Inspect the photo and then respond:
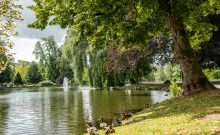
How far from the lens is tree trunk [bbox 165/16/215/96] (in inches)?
871

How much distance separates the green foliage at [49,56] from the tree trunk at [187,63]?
111 meters

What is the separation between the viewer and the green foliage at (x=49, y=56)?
133500 mm

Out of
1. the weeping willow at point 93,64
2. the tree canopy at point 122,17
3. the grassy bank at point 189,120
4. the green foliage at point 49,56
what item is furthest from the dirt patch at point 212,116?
the green foliage at point 49,56

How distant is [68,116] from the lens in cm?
2648

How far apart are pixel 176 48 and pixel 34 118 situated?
36.1 ft

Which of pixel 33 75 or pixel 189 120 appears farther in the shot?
pixel 33 75

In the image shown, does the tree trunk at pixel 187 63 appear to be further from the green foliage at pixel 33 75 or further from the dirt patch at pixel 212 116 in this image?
the green foliage at pixel 33 75

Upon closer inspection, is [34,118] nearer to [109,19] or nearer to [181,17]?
[109,19]

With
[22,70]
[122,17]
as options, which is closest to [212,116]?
[122,17]

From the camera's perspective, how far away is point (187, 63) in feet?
73.2

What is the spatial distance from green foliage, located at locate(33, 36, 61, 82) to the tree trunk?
11066 centimetres

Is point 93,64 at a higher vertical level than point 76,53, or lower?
lower

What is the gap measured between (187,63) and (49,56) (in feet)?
381

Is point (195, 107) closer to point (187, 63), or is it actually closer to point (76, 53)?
point (187, 63)
